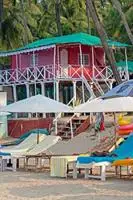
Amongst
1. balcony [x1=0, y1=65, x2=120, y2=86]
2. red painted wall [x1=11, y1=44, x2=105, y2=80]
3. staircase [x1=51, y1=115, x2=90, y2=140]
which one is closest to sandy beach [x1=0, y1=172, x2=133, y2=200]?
staircase [x1=51, y1=115, x2=90, y2=140]

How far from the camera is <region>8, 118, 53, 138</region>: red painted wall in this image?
2772 cm

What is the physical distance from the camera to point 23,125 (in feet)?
93.7

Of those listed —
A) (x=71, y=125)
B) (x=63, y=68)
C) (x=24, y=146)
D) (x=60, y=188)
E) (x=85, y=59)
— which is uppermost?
(x=85, y=59)

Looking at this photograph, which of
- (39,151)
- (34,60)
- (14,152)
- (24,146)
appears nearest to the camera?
(39,151)

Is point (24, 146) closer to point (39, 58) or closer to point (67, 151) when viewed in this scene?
point (67, 151)

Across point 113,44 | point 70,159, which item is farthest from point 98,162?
point 113,44

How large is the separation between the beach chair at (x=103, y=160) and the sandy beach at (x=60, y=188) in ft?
0.97

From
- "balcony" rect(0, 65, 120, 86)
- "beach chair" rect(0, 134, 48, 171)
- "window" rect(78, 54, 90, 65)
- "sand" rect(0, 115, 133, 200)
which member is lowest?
"sand" rect(0, 115, 133, 200)

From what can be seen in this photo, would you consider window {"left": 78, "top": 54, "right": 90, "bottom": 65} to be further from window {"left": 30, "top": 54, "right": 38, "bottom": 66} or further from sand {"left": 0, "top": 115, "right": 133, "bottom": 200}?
sand {"left": 0, "top": 115, "right": 133, "bottom": 200}

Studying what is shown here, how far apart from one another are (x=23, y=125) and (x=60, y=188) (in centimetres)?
1757

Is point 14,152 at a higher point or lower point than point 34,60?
lower

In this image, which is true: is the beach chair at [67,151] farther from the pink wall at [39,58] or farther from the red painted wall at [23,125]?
the pink wall at [39,58]

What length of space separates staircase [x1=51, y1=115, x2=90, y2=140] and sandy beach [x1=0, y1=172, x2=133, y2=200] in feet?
37.3

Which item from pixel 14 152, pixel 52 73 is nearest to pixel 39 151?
pixel 14 152
